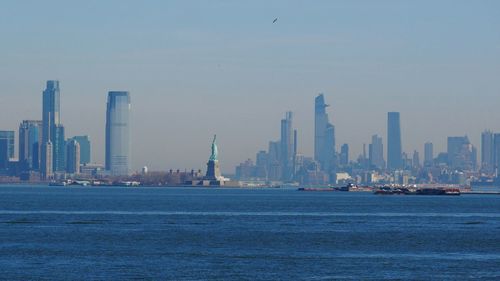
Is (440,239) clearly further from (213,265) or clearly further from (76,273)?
(76,273)

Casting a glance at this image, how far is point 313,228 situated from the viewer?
383 ft

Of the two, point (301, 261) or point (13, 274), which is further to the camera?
point (301, 261)

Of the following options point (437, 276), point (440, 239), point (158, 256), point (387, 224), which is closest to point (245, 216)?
point (387, 224)

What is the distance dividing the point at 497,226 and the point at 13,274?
229ft

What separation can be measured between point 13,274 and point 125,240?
89.1 ft

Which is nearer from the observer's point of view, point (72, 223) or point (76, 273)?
point (76, 273)

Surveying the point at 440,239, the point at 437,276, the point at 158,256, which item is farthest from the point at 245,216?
the point at 437,276

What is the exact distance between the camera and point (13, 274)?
225 feet

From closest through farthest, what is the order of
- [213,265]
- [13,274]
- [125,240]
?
[13,274] → [213,265] → [125,240]

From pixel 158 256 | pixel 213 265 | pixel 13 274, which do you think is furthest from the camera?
pixel 158 256

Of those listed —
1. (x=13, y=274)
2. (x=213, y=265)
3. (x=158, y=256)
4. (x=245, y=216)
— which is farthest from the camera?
(x=245, y=216)

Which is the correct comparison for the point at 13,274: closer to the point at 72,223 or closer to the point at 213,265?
the point at 213,265

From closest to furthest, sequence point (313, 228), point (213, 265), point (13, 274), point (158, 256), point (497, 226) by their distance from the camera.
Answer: point (13, 274) < point (213, 265) < point (158, 256) < point (313, 228) < point (497, 226)

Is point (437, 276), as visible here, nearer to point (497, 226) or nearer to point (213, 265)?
point (213, 265)
